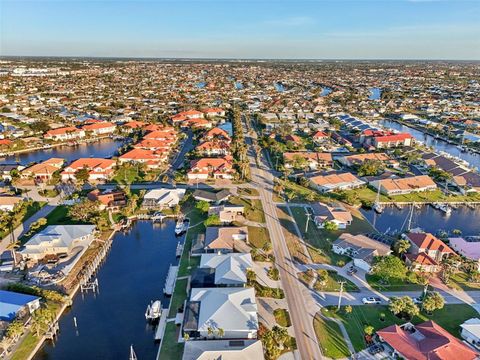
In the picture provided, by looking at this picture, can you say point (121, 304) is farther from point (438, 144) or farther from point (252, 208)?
point (438, 144)

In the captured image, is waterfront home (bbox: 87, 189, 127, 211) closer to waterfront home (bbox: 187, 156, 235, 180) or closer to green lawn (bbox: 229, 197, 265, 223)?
waterfront home (bbox: 187, 156, 235, 180)

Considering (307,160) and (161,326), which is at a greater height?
(307,160)

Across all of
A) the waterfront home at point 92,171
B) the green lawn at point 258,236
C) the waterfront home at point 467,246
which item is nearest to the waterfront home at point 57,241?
the green lawn at point 258,236

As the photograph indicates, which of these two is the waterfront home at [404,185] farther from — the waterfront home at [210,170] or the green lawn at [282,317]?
the green lawn at [282,317]

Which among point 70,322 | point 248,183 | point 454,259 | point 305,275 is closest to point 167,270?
point 70,322

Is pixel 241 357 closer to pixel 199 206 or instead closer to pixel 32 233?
pixel 199 206

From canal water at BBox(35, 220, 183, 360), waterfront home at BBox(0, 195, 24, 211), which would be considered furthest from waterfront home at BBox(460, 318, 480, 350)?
waterfront home at BBox(0, 195, 24, 211)

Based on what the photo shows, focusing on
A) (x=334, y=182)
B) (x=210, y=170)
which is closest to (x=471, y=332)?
(x=334, y=182)
